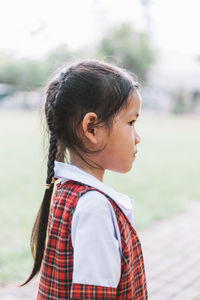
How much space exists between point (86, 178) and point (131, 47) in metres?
22.1

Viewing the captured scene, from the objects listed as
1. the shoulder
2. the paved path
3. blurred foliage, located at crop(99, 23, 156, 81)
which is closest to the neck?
the shoulder

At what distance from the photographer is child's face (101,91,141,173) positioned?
47.3 inches

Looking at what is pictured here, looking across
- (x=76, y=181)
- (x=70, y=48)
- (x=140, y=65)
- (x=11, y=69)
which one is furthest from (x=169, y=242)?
(x=11, y=69)

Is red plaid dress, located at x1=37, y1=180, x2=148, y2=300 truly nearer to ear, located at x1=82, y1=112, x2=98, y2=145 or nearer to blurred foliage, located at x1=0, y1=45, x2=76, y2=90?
ear, located at x1=82, y1=112, x2=98, y2=145

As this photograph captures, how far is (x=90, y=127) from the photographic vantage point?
1.18 m

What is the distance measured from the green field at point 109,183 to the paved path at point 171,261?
0.20 meters

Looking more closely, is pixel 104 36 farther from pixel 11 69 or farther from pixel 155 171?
pixel 155 171

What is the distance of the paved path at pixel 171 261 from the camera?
2736 mm

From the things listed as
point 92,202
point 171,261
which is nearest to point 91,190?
point 92,202

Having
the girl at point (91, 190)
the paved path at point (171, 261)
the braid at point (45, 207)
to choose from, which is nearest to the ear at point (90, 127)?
the girl at point (91, 190)

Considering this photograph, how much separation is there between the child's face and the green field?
33 cm

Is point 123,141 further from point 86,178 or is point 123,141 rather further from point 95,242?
point 95,242

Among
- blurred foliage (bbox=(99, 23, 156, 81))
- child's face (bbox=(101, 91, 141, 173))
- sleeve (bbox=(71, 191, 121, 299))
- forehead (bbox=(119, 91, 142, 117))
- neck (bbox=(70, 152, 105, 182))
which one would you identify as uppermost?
blurred foliage (bbox=(99, 23, 156, 81))

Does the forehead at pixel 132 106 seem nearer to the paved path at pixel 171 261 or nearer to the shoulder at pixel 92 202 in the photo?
the shoulder at pixel 92 202
